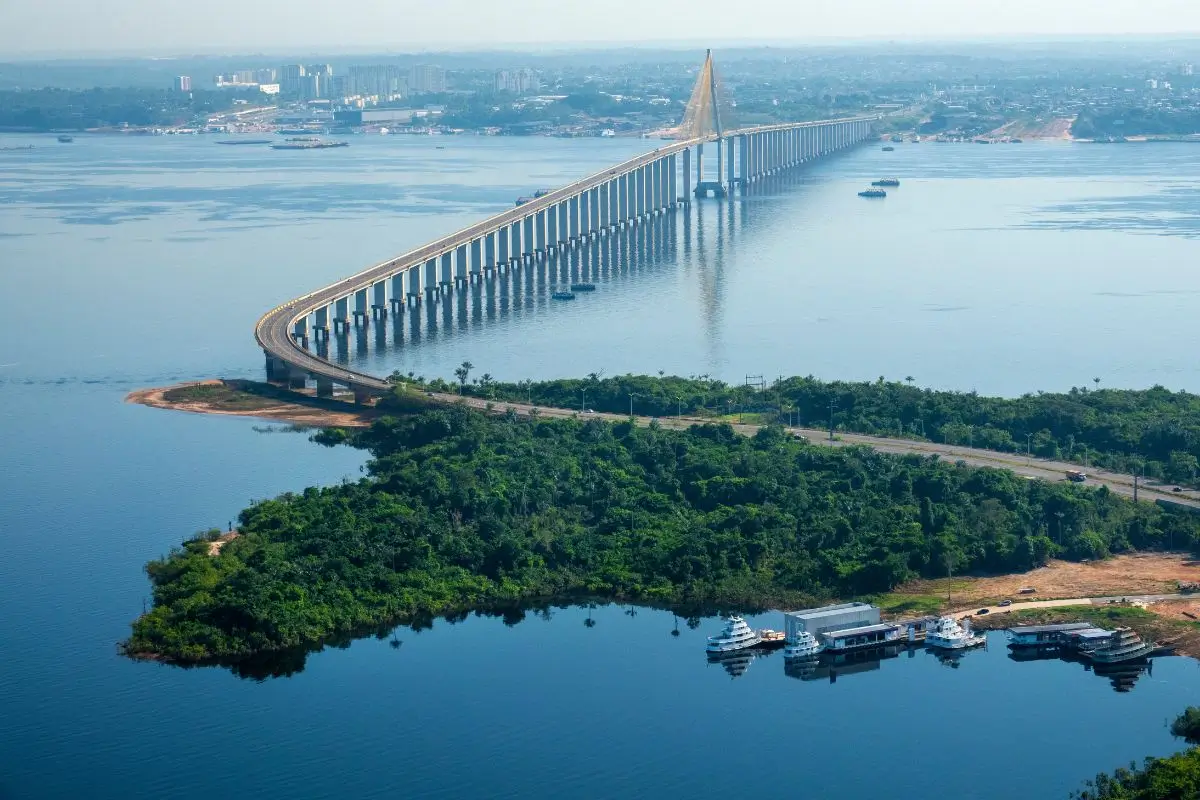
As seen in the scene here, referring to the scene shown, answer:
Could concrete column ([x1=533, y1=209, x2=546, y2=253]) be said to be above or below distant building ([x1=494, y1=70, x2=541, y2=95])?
below

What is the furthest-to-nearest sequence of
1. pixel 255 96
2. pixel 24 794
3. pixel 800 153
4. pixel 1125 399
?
pixel 255 96 → pixel 800 153 → pixel 1125 399 → pixel 24 794

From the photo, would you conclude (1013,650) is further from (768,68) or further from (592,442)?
(768,68)

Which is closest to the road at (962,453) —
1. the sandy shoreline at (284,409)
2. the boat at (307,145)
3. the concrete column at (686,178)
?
the sandy shoreline at (284,409)

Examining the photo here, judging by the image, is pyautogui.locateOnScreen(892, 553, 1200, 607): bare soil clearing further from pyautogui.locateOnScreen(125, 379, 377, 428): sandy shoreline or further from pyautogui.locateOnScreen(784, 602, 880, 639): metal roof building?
pyautogui.locateOnScreen(125, 379, 377, 428): sandy shoreline

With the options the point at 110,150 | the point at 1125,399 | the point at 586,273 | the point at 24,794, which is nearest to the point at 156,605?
the point at 24,794

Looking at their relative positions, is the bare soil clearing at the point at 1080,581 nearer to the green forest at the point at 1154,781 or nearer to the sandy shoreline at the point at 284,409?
the green forest at the point at 1154,781

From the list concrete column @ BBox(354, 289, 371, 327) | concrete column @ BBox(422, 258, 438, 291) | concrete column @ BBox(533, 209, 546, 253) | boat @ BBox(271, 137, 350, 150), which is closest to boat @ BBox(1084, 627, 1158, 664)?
concrete column @ BBox(354, 289, 371, 327)

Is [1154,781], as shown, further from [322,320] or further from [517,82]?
[517,82]
